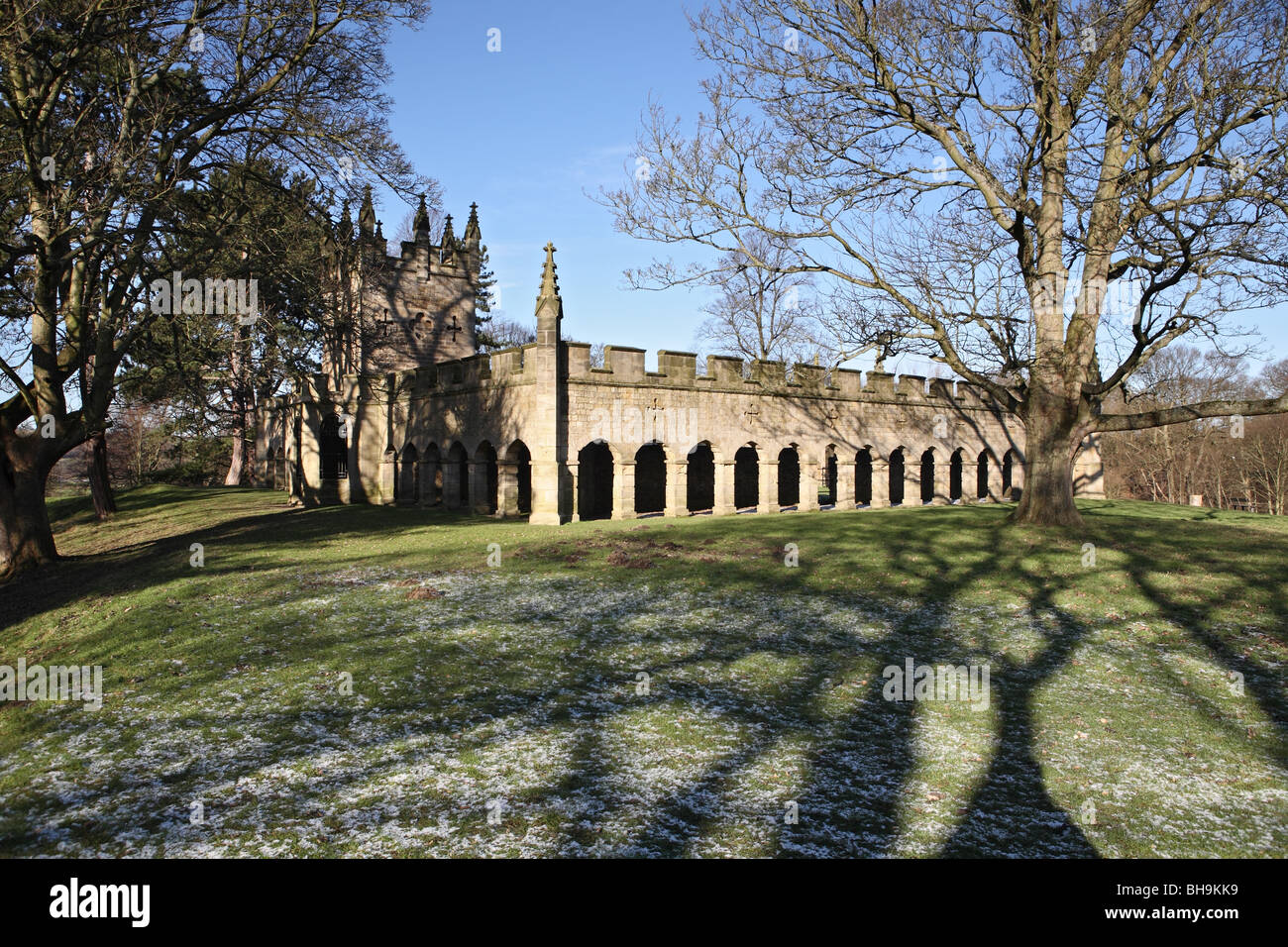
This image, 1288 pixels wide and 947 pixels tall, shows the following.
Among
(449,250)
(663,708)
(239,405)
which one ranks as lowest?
(663,708)

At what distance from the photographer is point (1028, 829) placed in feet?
17.3

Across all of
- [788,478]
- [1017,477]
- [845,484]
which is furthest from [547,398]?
[1017,477]

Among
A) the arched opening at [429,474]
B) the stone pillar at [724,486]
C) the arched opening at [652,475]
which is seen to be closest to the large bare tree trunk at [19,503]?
the arched opening at [429,474]

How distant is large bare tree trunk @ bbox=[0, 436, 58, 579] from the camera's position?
17.3 meters

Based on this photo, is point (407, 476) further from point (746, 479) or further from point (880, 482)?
point (880, 482)

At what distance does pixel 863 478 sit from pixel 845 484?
366 inches

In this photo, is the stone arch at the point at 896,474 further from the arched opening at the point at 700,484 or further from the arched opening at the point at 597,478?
the arched opening at the point at 597,478

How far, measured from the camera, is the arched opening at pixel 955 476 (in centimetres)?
3338

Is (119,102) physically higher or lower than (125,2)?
lower

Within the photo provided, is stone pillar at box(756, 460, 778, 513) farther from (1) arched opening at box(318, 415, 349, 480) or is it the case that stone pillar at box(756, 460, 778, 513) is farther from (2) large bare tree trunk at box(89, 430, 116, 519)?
(2) large bare tree trunk at box(89, 430, 116, 519)

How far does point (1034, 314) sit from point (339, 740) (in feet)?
53.8

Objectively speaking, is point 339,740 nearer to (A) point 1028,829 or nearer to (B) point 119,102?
(A) point 1028,829

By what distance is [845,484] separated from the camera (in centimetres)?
2975
